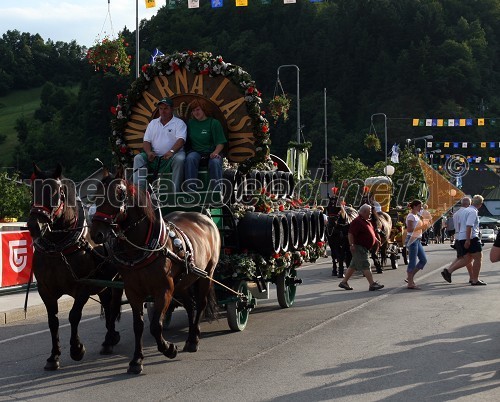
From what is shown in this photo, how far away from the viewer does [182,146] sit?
1079cm

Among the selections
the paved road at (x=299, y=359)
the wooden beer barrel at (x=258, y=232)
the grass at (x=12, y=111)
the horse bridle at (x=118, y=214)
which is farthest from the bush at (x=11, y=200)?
the grass at (x=12, y=111)

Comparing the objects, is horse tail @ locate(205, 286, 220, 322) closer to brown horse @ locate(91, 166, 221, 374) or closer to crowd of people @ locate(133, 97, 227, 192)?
brown horse @ locate(91, 166, 221, 374)

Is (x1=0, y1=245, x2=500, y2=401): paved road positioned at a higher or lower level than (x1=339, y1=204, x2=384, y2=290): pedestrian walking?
lower

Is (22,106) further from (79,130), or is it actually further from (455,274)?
(455,274)

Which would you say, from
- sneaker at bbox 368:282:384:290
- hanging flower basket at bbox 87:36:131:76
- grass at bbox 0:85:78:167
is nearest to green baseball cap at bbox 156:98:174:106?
sneaker at bbox 368:282:384:290

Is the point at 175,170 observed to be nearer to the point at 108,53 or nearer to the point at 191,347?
the point at 191,347

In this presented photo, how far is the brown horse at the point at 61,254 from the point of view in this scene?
27.2 ft

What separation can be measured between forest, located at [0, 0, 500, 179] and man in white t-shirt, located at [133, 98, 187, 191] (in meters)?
74.0

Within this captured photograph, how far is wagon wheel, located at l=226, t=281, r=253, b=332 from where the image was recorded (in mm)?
10539

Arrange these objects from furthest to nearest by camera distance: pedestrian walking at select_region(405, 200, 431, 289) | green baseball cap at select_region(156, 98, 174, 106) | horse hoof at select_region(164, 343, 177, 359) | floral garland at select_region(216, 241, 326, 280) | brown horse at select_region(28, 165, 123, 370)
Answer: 1. pedestrian walking at select_region(405, 200, 431, 289)
2. green baseball cap at select_region(156, 98, 174, 106)
3. floral garland at select_region(216, 241, 326, 280)
4. horse hoof at select_region(164, 343, 177, 359)
5. brown horse at select_region(28, 165, 123, 370)

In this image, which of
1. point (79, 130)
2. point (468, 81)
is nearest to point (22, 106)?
point (79, 130)

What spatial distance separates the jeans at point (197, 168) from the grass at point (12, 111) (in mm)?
93874

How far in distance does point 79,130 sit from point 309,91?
33.7 metres

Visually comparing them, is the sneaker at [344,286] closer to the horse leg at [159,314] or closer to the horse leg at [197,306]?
the horse leg at [197,306]
